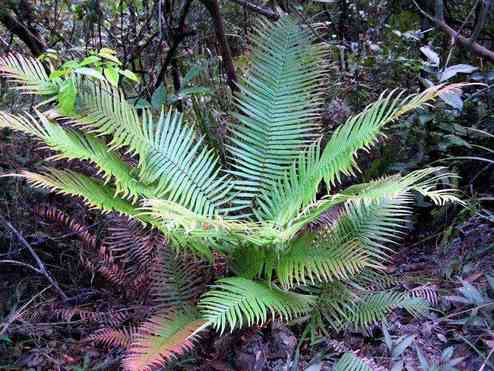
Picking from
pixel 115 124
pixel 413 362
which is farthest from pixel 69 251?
pixel 413 362

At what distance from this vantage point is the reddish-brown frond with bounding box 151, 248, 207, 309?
198cm

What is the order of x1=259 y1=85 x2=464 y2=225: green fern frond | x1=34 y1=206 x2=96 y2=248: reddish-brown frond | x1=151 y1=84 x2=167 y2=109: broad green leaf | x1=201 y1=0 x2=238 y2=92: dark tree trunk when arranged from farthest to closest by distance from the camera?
x1=201 y1=0 x2=238 y2=92: dark tree trunk < x1=151 y1=84 x2=167 y2=109: broad green leaf < x1=34 y1=206 x2=96 y2=248: reddish-brown frond < x1=259 y1=85 x2=464 y2=225: green fern frond

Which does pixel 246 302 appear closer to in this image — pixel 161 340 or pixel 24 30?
pixel 161 340

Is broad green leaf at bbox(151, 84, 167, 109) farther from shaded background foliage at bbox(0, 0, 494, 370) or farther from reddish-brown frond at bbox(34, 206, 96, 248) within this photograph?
reddish-brown frond at bbox(34, 206, 96, 248)

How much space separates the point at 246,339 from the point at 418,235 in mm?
1190

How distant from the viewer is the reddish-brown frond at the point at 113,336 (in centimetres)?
191

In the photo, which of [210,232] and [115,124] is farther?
[115,124]

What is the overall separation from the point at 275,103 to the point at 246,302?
1128 mm

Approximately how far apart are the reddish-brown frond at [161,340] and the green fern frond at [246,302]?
98mm

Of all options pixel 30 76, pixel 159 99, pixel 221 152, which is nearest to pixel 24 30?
pixel 30 76

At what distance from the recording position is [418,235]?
2611 mm

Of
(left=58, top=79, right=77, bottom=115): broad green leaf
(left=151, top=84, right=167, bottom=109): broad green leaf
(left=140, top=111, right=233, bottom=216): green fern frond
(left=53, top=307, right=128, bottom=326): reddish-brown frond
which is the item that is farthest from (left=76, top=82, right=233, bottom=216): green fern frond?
(left=53, top=307, right=128, bottom=326): reddish-brown frond

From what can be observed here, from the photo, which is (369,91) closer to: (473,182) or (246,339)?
(473,182)

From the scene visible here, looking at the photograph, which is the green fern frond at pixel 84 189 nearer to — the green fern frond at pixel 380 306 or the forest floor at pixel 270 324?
the forest floor at pixel 270 324
